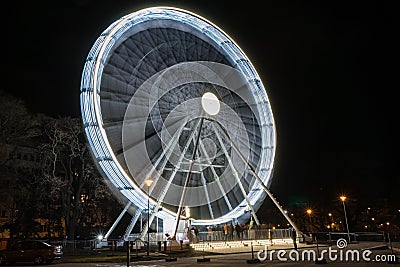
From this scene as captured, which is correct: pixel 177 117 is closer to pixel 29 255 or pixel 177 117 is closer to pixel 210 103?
pixel 210 103

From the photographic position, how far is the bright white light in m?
22.2

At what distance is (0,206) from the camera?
26.1 m

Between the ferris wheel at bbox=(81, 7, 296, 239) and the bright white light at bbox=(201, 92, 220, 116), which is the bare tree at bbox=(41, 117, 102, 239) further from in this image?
the bright white light at bbox=(201, 92, 220, 116)

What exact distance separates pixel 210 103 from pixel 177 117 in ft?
7.36

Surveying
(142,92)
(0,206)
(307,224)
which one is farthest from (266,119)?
(307,224)

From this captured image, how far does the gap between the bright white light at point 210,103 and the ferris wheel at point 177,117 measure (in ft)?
0.20

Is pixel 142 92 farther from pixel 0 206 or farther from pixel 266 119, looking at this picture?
pixel 0 206

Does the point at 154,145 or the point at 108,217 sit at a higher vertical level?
the point at 154,145

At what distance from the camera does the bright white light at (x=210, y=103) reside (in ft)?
72.9

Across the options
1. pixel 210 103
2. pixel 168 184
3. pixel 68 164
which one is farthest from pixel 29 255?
pixel 68 164

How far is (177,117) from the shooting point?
21.5m

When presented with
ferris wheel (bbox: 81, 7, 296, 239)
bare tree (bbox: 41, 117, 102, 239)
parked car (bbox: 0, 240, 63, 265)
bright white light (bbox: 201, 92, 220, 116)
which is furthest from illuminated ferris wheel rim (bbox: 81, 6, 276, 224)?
bare tree (bbox: 41, 117, 102, 239)

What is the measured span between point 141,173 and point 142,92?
432 centimetres

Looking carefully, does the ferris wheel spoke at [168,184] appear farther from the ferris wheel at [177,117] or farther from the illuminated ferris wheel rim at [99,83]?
the illuminated ferris wheel rim at [99,83]
